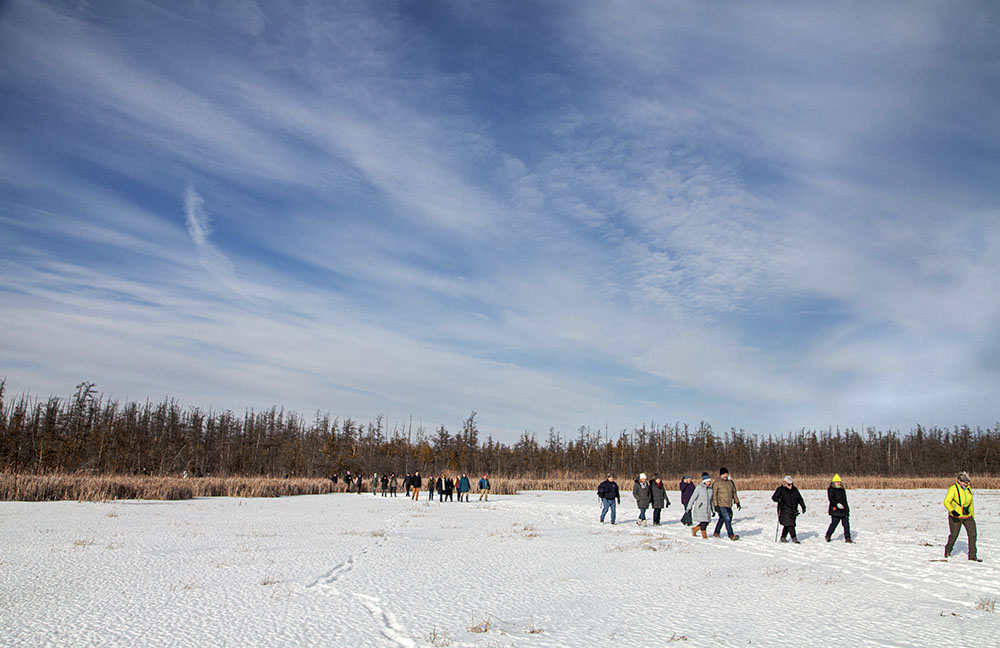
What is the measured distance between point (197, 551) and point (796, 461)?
117 metres

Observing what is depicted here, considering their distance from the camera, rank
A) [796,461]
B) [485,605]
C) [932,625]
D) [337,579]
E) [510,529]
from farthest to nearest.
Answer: [796,461] → [510,529] → [337,579] → [485,605] → [932,625]

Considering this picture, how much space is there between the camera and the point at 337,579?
873cm

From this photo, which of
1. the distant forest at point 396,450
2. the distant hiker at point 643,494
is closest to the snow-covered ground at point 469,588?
the distant hiker at point 643,494

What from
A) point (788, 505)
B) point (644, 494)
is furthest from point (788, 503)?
point (644, 494)

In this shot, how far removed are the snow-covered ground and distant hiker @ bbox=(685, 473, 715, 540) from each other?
0.45 meters

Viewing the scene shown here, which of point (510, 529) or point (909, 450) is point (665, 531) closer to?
point (510, 529)

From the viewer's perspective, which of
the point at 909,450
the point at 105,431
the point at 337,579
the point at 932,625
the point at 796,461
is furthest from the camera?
the point at 909,450

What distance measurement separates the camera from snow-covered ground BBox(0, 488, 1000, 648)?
6.05 m

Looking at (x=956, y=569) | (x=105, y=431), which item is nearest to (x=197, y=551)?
(x=956, y=569)

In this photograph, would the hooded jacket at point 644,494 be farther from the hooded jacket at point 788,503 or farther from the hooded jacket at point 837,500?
the hooded jacket at point 837,500

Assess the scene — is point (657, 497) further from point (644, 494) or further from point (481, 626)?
point (481, 626)

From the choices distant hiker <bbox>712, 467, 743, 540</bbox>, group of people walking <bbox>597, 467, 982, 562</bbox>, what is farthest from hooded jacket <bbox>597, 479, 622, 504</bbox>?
distant hiker <bbox>712, 467, 743, 540</bbox>

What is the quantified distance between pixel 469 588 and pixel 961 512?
9785 mm

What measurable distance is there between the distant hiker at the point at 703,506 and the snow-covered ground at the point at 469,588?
17.8 inches
